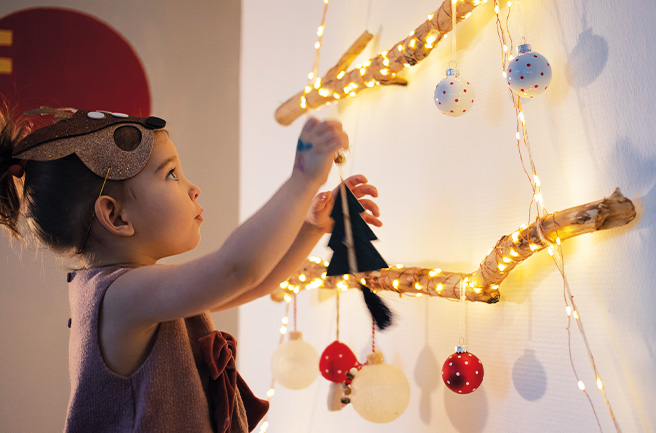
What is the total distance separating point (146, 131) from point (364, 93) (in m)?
Result: 0.52

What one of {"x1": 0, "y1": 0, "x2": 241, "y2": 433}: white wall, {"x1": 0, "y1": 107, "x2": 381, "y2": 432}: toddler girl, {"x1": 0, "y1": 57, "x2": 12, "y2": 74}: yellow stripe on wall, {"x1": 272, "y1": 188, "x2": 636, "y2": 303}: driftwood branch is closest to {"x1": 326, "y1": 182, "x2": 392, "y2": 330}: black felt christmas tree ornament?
{"x1": 0, "y1": 107, "x2": 381, "y2": 432}: toddler girl

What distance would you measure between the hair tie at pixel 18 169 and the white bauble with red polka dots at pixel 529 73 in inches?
23.2

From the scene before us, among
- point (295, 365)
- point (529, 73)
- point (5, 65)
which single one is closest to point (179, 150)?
point (5, 65)

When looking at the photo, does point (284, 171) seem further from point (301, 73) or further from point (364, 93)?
point (364, 93)

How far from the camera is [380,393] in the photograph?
0.88m

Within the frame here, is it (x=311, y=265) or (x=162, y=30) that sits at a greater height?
(x=162, y=30)

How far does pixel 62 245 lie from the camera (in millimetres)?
741

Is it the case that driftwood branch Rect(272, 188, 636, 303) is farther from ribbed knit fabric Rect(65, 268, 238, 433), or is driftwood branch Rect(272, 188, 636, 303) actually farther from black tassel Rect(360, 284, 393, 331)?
ribbed knit fabric Rect(65, 268, 238, 433)

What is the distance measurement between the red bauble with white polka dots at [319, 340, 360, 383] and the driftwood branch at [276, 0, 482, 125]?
17.5 inches

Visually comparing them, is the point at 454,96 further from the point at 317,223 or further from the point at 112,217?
the point at 112,217

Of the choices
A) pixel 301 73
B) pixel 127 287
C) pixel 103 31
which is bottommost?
pixel 127 287

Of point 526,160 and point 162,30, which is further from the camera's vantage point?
point 162,30

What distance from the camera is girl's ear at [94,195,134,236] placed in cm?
71

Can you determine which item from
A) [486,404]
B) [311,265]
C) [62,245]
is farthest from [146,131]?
[486,404]
